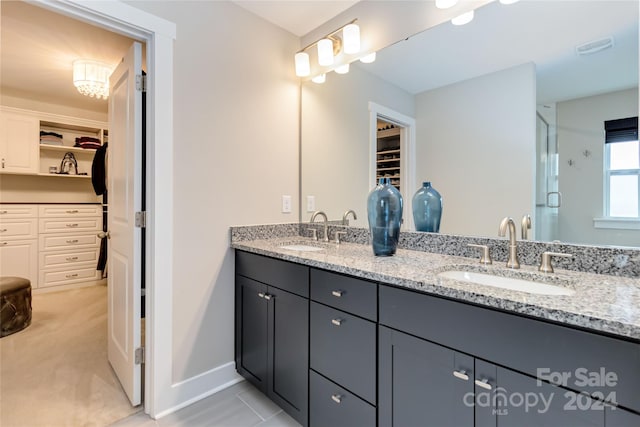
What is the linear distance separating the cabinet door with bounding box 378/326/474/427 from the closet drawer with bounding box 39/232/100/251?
4042mm

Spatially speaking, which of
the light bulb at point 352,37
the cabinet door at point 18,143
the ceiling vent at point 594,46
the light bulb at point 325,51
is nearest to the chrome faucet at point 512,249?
the ceiling vent at point 594,46

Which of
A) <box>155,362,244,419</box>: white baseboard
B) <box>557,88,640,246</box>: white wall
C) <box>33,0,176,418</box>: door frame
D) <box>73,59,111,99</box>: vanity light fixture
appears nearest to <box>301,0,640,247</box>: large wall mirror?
<box>557,88,640,246</box>: white wall

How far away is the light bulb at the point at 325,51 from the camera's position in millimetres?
2129

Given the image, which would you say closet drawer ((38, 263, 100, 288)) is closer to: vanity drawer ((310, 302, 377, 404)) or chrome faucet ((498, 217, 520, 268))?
vanity drawer ((310, 302, 377, 404))

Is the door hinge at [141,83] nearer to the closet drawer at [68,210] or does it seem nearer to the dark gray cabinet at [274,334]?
the dark gray cabinet at [274,334]

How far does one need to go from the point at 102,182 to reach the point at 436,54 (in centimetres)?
410

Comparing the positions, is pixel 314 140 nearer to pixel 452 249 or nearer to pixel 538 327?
pixel 452 249

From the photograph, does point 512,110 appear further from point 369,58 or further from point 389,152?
point 369,58

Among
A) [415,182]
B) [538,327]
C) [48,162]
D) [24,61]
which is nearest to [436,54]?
[415,182]

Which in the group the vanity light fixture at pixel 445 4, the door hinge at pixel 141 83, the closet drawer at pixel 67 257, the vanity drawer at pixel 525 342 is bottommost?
the closet drawer at pixel 67 257

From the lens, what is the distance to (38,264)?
391 cm

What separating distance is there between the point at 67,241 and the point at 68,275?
18.0 inches

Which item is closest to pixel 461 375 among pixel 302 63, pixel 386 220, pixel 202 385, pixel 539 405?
pixel 539 405

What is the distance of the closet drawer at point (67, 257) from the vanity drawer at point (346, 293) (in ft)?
14.0
